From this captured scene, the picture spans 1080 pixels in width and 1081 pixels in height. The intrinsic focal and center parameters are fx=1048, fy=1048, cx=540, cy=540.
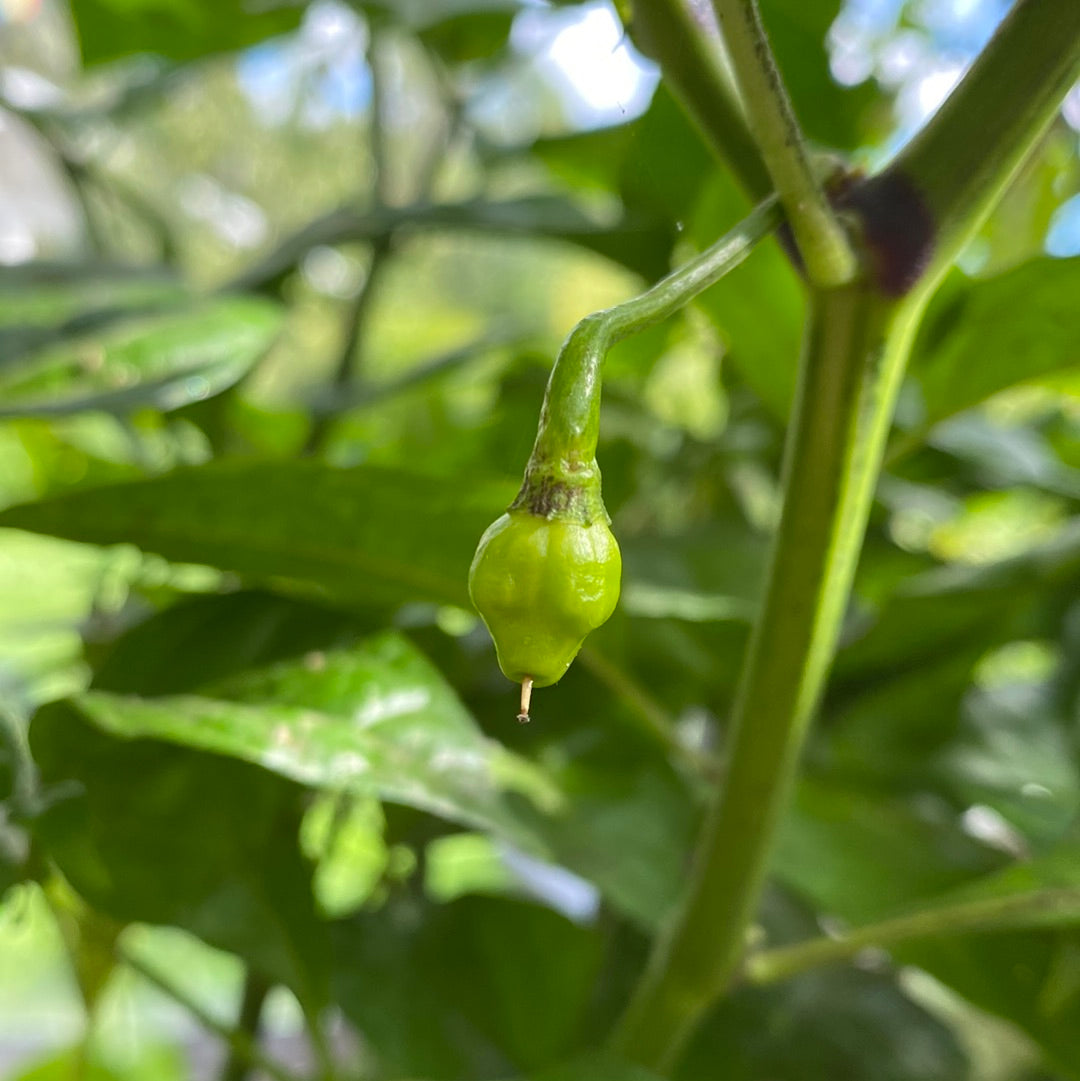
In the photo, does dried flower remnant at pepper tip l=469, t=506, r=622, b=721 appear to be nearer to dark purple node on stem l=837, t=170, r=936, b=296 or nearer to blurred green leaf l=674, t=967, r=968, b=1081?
dark purple node on stem l=837, t=170, r=936, b=296

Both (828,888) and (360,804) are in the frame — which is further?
(360,804)

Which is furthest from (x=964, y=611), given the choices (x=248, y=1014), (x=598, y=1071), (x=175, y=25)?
Result: (x=175, y=25)

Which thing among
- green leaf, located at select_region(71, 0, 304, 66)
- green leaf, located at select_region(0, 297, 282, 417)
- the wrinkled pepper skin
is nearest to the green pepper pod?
the wrinkled pepper skin

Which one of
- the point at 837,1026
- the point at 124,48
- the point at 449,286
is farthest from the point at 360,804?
the point at 449,286

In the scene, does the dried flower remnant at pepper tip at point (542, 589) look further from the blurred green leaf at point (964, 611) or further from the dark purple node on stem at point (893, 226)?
the blurred green leaf at point (964, 611)

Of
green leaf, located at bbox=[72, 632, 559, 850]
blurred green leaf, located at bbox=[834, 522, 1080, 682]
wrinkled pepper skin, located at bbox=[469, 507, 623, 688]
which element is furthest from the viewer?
blurred green leaf, located at bbox=[834, 522, 1080, 682]

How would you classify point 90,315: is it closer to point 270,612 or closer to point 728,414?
point 270,612
